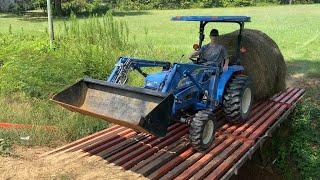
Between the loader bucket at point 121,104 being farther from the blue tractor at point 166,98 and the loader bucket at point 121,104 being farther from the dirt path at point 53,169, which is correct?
the dirt path at point 53,169


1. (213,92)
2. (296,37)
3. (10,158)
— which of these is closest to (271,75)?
(213,92)

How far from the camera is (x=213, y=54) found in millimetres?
7336

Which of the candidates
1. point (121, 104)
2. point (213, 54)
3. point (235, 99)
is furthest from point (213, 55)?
point (121, 104)

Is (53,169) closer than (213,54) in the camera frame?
Yes

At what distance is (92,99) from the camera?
6.13 meters

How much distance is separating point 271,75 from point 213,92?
2293 mm

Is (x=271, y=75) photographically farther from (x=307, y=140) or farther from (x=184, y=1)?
(x=184, y=1)

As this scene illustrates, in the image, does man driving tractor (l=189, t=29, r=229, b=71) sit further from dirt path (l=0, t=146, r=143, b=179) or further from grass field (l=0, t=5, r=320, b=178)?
dirt path (l=0, t=146, r=143, b=179)

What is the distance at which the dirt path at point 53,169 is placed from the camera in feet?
17.1

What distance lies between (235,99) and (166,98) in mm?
2176

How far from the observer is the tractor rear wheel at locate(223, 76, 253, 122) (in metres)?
7.11

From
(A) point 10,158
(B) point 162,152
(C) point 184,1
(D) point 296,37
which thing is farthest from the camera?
(C) point 184,1

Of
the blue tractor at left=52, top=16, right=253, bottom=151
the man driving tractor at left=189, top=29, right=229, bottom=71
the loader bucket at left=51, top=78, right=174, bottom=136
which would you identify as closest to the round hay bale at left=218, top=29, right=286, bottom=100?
the man driving tractor at left=189, top=29, right=229, bottom=71

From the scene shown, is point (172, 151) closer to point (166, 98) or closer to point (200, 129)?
point (200, 129)
